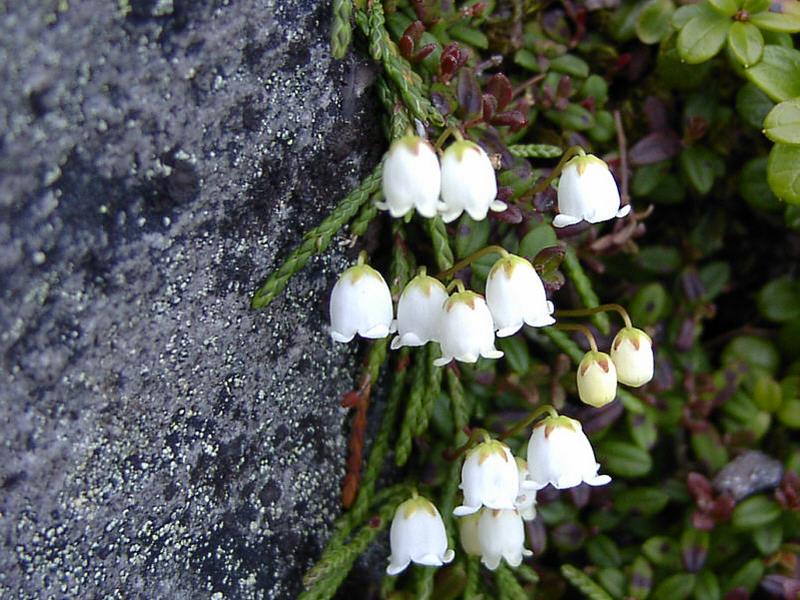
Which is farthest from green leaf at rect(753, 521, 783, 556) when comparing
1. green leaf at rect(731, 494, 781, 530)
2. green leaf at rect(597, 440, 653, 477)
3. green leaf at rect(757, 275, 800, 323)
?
green leaf at rect(757, 275, 800, 323)

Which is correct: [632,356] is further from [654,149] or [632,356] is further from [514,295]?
[654,149]

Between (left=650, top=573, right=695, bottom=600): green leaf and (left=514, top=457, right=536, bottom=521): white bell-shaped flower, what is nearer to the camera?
(left=514, top=457, right=536, bottom=521): white bell-shaped flower

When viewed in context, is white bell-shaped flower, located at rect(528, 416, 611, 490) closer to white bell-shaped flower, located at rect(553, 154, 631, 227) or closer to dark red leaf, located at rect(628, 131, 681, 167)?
white bell-shaped flower, located at rect(553, 154, 631, 227)

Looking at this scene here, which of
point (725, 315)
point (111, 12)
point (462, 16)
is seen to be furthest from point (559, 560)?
point (111, 12)

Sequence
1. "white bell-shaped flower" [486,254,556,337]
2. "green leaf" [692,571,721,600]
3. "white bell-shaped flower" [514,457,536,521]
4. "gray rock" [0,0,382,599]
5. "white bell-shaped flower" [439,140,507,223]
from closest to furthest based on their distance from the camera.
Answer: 1. "gray rock" [0,0,382,599]
2. "white bell-shaped flower" [439,140,507,223]
3. "white bell-shaped flower" [486,254,556,337]
4. "white bell-shaped flower" [514,457,536,521]
5. "green leaf" [692,571,721,600]

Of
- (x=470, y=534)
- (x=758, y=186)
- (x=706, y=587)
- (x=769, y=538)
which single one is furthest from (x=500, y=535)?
(x=758, y=186)

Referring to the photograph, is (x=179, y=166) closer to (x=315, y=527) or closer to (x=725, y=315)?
(x=315, y=527)

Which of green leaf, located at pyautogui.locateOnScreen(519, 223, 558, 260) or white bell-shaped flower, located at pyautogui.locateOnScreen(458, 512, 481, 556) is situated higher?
green leaf, located at pyautogui.locateOnScreen(519, 223, 558, 260)

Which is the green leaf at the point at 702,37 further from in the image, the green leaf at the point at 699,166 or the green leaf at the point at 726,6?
the green leaf at the point at 699,166
